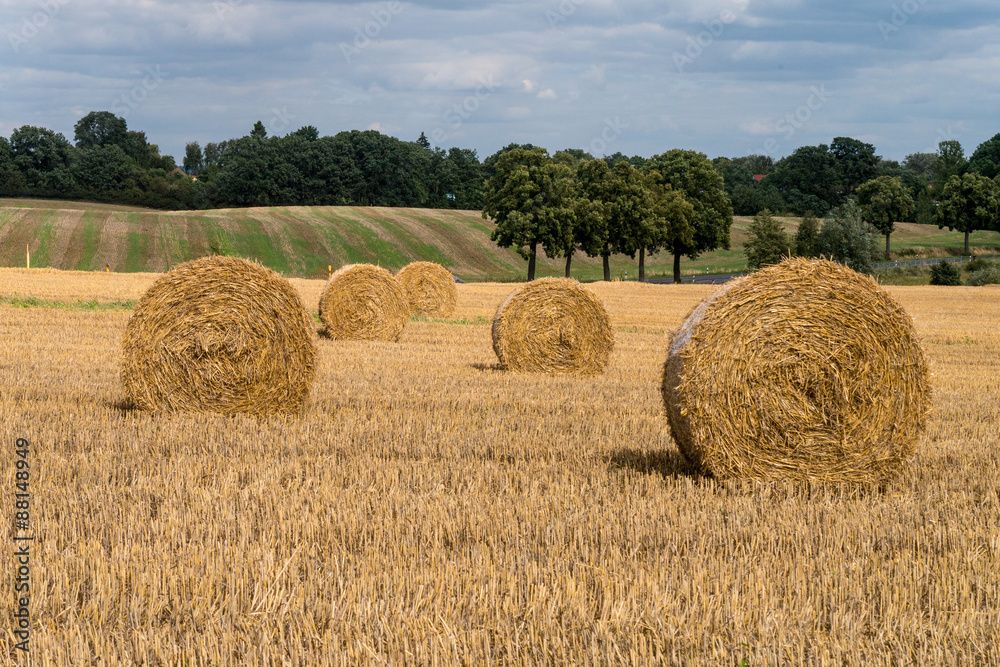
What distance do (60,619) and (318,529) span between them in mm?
1664

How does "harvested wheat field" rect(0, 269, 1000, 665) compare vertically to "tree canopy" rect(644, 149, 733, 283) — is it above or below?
below

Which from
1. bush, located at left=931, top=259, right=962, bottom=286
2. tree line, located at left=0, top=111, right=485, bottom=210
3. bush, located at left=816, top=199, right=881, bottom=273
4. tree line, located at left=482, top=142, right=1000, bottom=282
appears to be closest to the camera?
bush, located at left=931, top=259, right=962, bottom=286

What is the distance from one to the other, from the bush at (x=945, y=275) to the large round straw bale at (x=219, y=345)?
48.5 meters

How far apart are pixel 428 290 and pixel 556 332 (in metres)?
12.2

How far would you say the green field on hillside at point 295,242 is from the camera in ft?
211

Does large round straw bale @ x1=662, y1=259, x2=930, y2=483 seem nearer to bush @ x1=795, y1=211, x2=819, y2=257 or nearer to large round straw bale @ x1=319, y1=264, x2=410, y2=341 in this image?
large round straw bale @ x1=319, y1=264, x2=410, y2=341

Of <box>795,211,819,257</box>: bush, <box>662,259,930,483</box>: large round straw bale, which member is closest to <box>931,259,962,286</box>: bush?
<box>795,211,819,257</box>: bush

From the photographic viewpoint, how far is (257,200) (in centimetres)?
9619

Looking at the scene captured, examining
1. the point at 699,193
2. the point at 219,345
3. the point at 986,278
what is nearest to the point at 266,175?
the point at 699,193

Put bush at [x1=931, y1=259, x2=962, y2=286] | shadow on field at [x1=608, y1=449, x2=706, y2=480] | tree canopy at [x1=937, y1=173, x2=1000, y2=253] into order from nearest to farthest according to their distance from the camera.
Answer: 1. shadow on field at [x1=608, y1=449, x2=706, y2=480]
2. bush at [x1=931, y1=259, x2=962, y2=286]
3. tree canopy at [x1=937, y1=173, x2=1000, y2=253]

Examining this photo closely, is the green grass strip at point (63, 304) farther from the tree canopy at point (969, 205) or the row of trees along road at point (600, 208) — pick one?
the tree canopy at point (969, 205)

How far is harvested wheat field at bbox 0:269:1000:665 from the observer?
441 cm

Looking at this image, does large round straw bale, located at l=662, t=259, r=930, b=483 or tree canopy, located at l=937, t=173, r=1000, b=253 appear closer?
large round straw bale, located at l=662, t=259, r=930, b=483

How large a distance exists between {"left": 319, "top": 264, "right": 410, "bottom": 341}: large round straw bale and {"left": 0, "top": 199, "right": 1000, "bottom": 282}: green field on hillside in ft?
144
